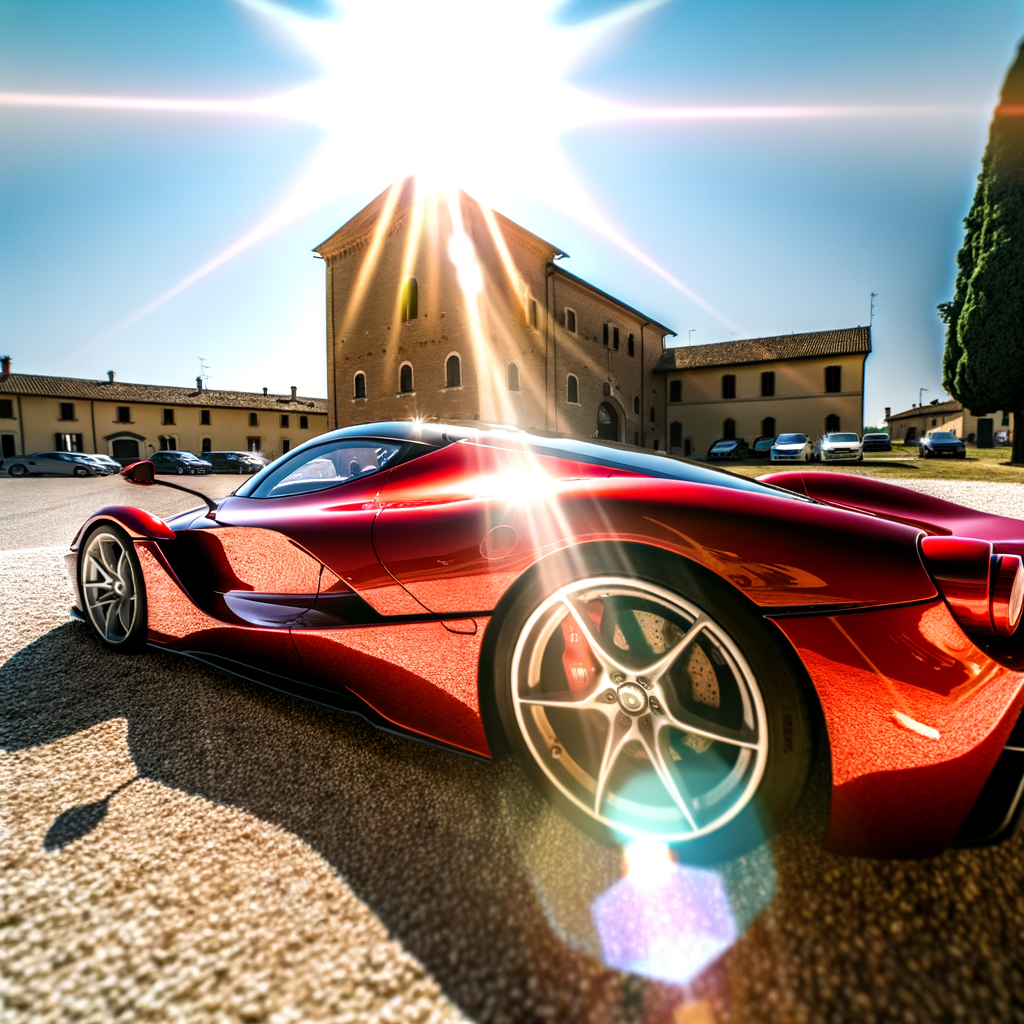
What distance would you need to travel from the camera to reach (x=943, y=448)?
89.0 feet

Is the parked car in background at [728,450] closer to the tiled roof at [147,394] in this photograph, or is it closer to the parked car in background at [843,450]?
the parked car in background at [843,450]

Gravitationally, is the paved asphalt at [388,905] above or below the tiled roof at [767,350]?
below

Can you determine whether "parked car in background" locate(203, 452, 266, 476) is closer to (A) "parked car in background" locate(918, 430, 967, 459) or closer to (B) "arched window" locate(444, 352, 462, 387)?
(B) "arched window" locate(444, 352, 462, 387)

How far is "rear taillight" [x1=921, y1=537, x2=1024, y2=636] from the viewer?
3.69 feet

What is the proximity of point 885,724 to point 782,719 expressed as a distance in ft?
0.64

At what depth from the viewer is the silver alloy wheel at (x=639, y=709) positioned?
1.28 metres

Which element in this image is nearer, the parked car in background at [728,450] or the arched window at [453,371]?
the arched window at [453,371]

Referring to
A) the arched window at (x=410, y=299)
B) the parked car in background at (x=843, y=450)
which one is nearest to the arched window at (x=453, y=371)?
the arched window at (x=410, y=299)

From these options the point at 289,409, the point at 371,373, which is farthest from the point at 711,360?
the point at 289,409

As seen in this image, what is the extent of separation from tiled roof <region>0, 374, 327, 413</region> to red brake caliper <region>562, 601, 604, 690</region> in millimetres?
54968

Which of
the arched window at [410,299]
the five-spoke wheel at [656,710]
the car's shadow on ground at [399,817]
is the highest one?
the arched window at [410,299]

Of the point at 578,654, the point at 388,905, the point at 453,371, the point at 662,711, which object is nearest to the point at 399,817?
the point at 388,905

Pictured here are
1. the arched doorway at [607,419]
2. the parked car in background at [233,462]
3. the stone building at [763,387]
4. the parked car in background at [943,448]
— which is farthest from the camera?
the stone building at [763,387]

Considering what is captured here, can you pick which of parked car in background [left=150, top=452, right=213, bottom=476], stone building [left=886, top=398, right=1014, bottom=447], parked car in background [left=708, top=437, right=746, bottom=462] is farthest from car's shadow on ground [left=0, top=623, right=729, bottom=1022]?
stone building [left=886, top=398, right=1014, bottom=447]
